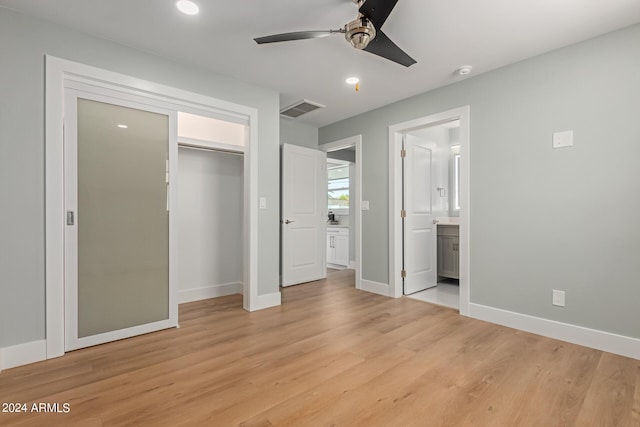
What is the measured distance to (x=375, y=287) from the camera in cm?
427

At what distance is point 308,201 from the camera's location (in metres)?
4.82

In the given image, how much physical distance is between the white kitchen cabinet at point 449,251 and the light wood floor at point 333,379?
67.4 inches

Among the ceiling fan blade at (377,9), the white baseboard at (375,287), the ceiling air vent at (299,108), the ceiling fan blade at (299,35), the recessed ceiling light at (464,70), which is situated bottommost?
the white baseboard at (375,287)

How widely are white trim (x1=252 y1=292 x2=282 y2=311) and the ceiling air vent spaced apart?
8.03 feet

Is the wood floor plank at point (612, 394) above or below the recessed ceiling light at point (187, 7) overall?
below

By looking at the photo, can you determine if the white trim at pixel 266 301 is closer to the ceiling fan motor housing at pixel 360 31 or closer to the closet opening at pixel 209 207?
the closet opening at pixel 209 207

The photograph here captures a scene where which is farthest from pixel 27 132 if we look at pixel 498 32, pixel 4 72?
pixel 498 32

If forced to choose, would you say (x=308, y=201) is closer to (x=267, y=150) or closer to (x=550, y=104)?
(x=267, y=150)

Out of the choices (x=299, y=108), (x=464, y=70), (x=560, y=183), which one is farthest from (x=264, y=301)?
(x=464, y=70)

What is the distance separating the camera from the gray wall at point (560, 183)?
2.38 metres

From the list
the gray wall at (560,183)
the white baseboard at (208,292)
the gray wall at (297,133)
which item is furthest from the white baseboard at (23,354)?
the gray wall at (560,183)

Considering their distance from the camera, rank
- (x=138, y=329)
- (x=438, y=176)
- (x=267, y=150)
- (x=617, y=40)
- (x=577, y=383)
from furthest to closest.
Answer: (x=438, y=176)
(x=267, y=150)
(x=138, y=329)
(x=617, y=40)
(x=577, y=383)

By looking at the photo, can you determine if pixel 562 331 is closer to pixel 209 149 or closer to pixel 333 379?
pixel 333 379

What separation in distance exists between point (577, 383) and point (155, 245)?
11.2ft
